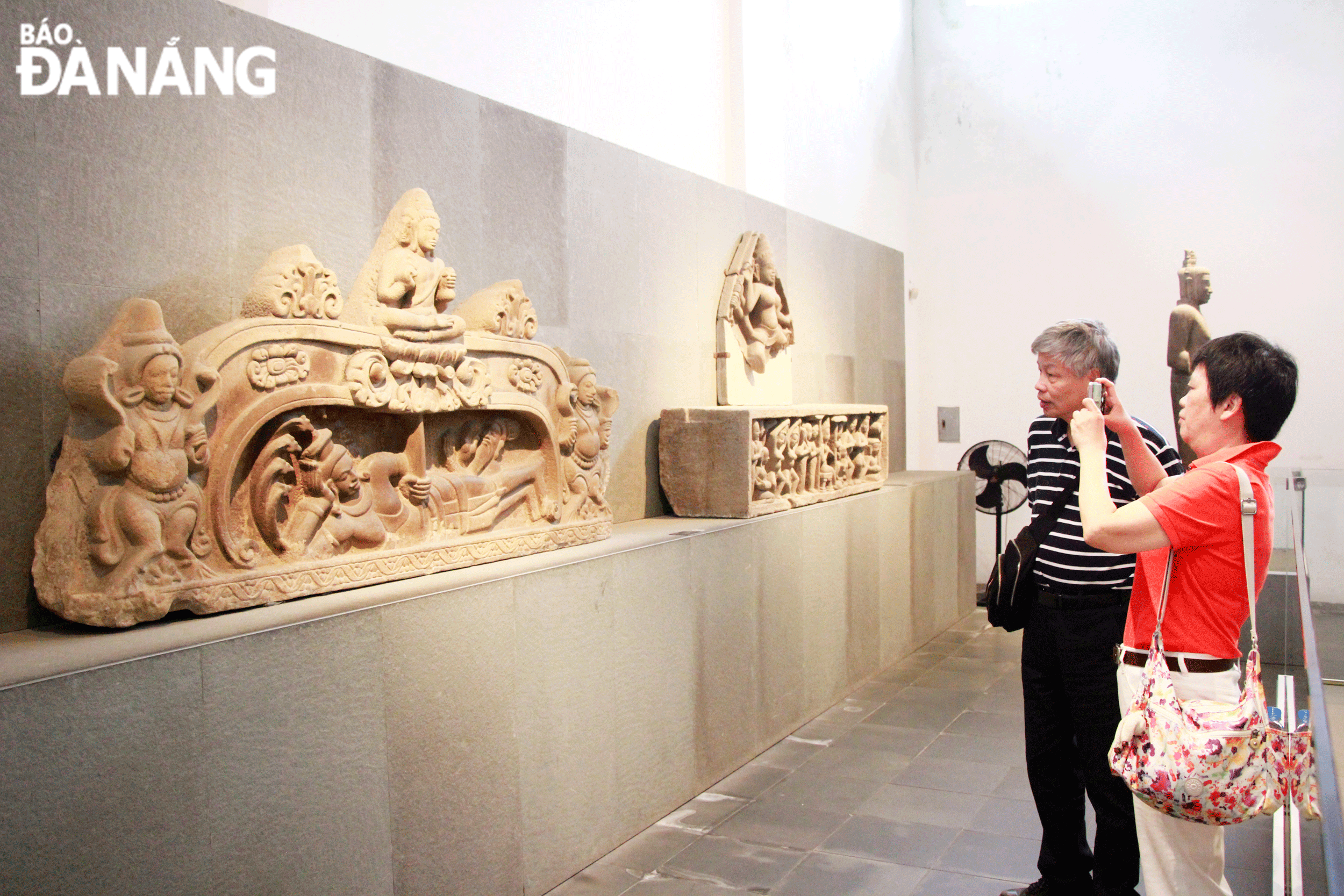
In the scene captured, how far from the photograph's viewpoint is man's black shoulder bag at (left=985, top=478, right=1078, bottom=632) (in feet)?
11.8

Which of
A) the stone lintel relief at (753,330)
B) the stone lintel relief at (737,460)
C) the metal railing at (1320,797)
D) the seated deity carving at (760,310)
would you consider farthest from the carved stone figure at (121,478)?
the seated deity carving at (760,310)

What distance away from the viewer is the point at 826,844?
4316mm

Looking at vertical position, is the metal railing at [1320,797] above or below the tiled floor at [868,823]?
above

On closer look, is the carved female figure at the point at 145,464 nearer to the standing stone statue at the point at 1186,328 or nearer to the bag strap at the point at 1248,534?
the bag strap at the point at 1248,534

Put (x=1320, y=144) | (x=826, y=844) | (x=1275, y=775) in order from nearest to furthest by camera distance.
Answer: (x=1275, y=775) → (x=826, y=844) → (x=1320, y=144)

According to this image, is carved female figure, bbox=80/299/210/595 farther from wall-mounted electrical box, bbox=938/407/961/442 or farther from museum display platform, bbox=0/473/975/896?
wall-mounted electrical box, bbox=938/407/961/442

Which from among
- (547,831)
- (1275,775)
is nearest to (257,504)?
(547,831)

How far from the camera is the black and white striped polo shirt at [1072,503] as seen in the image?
3426 millimetres

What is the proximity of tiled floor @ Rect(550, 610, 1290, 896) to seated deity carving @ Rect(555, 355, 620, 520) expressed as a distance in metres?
1.40

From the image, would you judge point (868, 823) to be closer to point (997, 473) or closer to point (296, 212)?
point (296, 212)

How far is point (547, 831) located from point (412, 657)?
3.21ft

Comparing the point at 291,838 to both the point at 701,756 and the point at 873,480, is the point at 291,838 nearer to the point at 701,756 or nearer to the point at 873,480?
the point at 701,756

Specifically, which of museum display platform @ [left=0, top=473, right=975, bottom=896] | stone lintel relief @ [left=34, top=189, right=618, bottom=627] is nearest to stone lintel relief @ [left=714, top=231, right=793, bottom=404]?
museum display platform @ [left=0, top=473, right=975, bottom=896]

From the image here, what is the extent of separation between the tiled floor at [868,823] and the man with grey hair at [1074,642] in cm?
45
